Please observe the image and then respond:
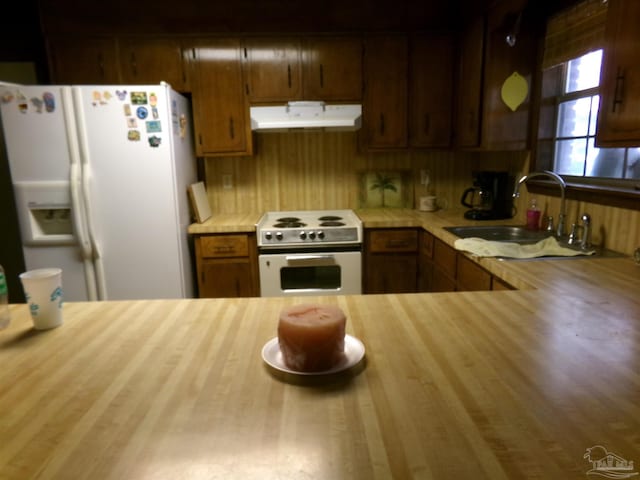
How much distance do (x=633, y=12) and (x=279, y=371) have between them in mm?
1661

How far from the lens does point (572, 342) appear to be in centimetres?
96

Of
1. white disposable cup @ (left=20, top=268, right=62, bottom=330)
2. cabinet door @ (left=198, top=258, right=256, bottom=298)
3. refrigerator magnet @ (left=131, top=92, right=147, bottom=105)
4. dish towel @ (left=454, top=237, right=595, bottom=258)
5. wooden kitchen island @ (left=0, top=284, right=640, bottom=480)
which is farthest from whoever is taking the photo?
cabinet door @ (left=198, top=258, right=256, bottom=298)

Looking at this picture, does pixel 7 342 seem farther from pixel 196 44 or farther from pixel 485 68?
pixel 485 68

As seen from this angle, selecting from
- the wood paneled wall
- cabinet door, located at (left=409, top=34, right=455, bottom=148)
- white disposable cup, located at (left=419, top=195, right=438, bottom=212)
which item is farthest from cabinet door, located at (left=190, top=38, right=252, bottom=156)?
white disposable cup, located at (left=419, top=195, right=438, bottom=212)

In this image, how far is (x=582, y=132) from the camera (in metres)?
2.28

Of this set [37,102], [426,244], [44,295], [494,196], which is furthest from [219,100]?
[44,295]

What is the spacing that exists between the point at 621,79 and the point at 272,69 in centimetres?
209

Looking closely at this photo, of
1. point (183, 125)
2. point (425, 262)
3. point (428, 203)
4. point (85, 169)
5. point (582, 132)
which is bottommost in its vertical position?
point (425, 262)

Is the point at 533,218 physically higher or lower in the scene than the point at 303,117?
lower

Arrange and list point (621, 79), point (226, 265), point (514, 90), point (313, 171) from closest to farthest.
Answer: point (621, 79), point (514, 90), point (226, 265), point (313, 171)

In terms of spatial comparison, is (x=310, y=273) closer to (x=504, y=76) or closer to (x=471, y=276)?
(x=471, y=276)

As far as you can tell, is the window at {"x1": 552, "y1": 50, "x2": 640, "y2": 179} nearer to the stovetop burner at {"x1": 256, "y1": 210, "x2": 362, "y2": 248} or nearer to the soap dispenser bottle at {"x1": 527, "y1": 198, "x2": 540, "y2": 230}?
the soap dispenser bottle at {"x1": 527, "y1": 198, "x2": 540, "y2": 230}

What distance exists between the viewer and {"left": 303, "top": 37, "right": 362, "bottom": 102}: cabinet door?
9.45ft

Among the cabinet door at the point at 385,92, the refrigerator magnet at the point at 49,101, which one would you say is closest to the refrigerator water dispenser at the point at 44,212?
the refrigerator magnet at the point at 49,101
